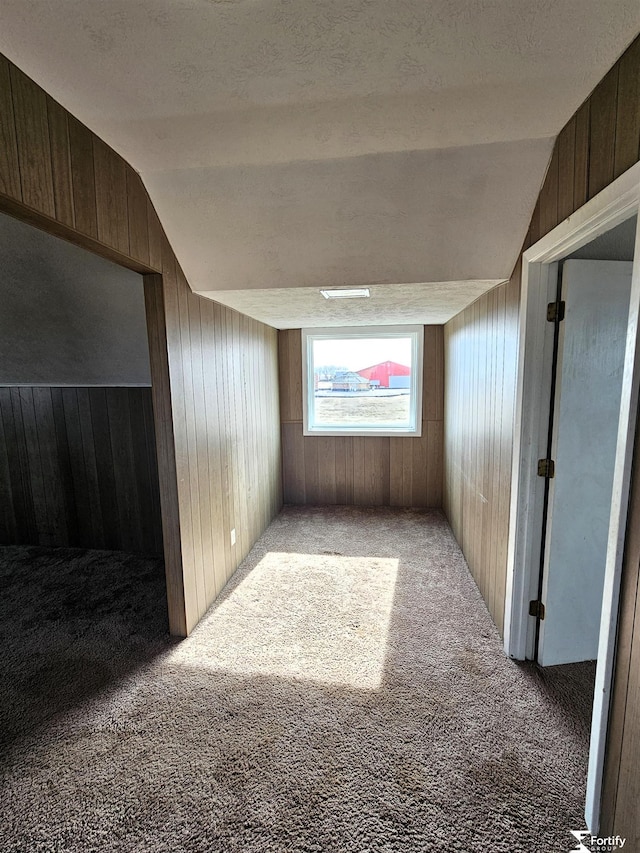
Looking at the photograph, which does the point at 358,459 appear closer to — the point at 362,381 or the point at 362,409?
the point at 362,409

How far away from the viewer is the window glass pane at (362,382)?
4379mm

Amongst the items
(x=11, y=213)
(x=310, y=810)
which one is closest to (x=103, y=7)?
(x=11, y=213)

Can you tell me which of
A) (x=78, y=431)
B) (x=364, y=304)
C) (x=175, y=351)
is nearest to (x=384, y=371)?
(x=364, y=304)

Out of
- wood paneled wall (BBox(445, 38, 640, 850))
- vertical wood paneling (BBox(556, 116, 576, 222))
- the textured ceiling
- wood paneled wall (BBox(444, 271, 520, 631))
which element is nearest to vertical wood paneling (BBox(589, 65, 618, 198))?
wood paneled wall (BBox(445, 38, 640, 850))

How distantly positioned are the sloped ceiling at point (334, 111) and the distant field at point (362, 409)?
234cm

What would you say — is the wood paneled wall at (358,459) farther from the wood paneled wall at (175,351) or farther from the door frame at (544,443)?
the door frame at (544,443)

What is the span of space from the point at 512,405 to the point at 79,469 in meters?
3.51

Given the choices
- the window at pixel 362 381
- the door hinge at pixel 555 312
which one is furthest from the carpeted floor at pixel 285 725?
the window at pixel 362 381

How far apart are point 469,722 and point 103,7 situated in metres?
2.77

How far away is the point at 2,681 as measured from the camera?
2014 millimetres

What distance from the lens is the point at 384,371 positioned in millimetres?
4402

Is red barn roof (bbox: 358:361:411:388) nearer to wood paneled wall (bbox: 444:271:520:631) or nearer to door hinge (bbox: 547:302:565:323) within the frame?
wood paneled wall (bbox: 444:271:520:631)

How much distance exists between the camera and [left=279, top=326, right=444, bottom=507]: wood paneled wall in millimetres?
4320

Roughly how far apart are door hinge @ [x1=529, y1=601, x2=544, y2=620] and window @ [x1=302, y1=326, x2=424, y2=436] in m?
2.43
